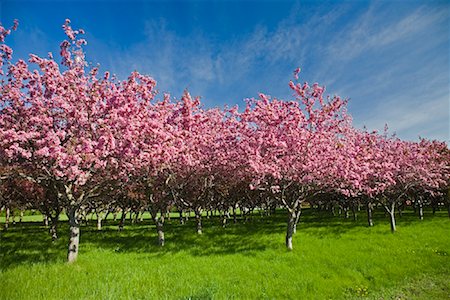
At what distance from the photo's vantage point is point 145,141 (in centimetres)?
1642

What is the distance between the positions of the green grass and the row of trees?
247 centimetres

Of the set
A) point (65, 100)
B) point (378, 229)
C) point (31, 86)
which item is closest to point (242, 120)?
point (65, 100)

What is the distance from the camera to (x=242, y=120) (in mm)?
21172

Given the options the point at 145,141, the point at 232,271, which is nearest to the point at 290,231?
the point at 232,271

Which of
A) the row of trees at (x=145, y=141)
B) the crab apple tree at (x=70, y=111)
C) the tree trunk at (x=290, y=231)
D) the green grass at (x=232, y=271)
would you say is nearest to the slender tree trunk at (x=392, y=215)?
the row of trees at (x=145, y=141)

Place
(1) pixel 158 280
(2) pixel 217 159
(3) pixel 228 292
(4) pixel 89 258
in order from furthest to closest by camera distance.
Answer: (2) pixel 217 159, (4) pixel 89 258, (1) pixel 158 280, (3) pixel 228 292

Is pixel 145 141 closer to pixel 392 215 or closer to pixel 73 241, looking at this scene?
pixel 73 241

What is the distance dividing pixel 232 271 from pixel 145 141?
321 inches

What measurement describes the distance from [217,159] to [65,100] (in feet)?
38.5

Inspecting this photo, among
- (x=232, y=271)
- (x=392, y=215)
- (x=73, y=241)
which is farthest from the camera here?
(x=392, y=215)

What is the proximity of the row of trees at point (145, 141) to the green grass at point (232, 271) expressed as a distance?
247 centimetres

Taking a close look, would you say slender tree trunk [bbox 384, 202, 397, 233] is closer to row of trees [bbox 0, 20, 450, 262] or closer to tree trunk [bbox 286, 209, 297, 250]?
row of trees [bbox 0, 20, 450, 262]

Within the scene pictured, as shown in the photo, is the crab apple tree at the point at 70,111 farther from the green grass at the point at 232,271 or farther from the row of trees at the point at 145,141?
the green grass at the point at 232,271

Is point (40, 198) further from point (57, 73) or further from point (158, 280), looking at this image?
point (158, 280)
